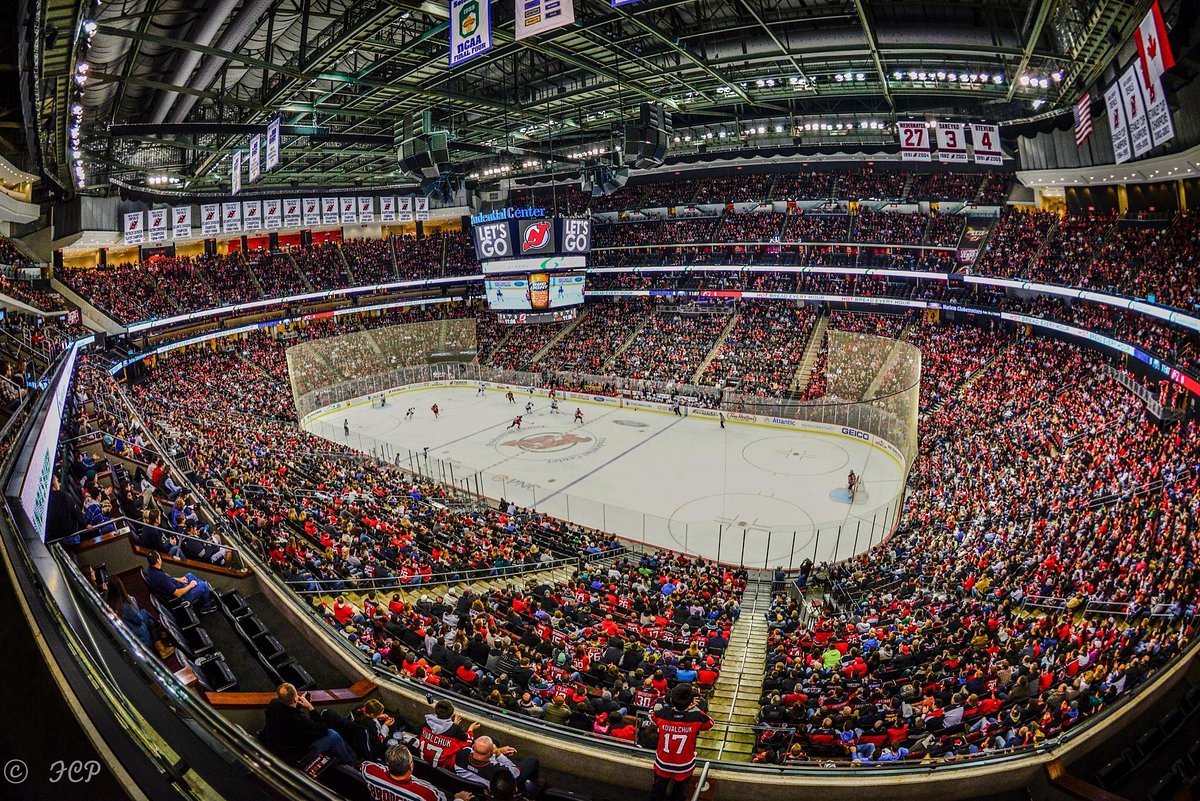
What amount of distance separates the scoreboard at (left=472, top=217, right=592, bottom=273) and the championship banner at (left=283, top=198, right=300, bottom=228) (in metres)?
9.52

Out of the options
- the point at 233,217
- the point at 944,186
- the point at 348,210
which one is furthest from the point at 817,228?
the point at 233,217

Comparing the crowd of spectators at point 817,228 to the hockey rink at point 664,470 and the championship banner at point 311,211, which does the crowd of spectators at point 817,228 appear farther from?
the championship banner at point 311,211

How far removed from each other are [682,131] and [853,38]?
16800mm

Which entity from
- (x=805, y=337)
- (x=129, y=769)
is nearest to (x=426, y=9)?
(x=129, y=769)

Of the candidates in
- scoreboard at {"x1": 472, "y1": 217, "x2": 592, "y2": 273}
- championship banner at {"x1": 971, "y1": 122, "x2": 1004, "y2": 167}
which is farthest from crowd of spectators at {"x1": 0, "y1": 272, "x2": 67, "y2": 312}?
championship banner at {"x1": 971, "y1": 122, "x2": 1004, "y2": 167}

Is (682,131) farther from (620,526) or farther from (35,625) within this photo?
(35,625)

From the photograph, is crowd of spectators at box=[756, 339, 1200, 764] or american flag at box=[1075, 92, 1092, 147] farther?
american flag at box=[1075, 92, 1092, 147]

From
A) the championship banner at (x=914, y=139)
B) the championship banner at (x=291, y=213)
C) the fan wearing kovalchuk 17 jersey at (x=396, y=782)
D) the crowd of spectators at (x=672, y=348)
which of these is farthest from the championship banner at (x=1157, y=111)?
the championship banner at (x=291, y=213)

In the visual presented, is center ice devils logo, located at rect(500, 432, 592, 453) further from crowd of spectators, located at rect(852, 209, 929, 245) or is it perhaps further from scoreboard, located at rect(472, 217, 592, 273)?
crowd of spectators, located at rect(852, 209, 929, 245)

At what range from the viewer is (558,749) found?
21.8ft

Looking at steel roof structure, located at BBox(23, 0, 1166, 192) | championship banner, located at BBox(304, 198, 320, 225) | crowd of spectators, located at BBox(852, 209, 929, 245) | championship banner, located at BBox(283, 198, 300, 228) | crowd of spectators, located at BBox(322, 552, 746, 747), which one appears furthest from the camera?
crowd of spectators, located at BBox(852, 209, 929, 245)

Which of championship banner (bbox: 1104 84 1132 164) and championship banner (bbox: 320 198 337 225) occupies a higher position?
championship banner (bbox: 320 198 337 225)

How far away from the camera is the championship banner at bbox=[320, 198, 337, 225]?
122 feet

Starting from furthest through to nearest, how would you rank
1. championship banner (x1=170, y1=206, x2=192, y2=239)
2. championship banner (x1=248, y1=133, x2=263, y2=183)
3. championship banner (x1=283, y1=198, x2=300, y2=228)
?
championship banner (x1=283, y1=198, x2=300, y2=228)
championship banner (x1=170, y1=206, x2=192, y2=239)
championship banner (x1=248, y1=133, x2=263, y2=183)
